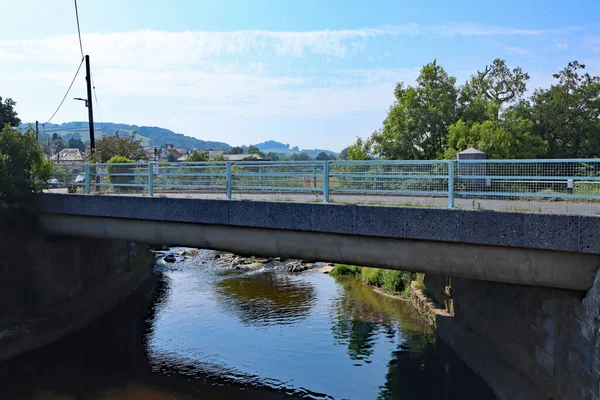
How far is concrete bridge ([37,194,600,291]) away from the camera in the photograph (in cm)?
897

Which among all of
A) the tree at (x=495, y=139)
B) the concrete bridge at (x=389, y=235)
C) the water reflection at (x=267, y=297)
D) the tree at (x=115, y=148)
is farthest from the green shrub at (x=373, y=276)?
the tree at (x=115, y=148)

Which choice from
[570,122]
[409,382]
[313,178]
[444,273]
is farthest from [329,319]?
[570,122]

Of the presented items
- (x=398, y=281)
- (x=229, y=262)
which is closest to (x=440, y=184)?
(x=398, y=281)

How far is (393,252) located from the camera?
35.3 feet

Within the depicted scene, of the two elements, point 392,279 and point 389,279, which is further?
point 389,279

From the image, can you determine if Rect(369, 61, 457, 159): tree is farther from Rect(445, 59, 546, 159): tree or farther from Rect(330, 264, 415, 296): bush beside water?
Rect(330, 264, 415, 296): bush beside water

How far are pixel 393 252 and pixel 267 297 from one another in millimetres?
13591

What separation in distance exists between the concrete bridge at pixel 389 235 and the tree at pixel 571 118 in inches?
1103

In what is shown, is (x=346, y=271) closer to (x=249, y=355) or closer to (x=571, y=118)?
(x=249, y=355)

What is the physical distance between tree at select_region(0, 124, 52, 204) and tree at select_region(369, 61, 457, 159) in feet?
70.9

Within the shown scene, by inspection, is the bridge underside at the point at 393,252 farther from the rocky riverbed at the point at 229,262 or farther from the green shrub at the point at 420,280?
the rocky riverbed at the point at 229,262

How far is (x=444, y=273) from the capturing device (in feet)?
33.8

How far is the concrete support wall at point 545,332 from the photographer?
28.6 ft

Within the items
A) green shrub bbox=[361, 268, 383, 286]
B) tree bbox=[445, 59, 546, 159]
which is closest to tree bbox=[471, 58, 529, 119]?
tree bbox=[445, 59, 546, 159]
